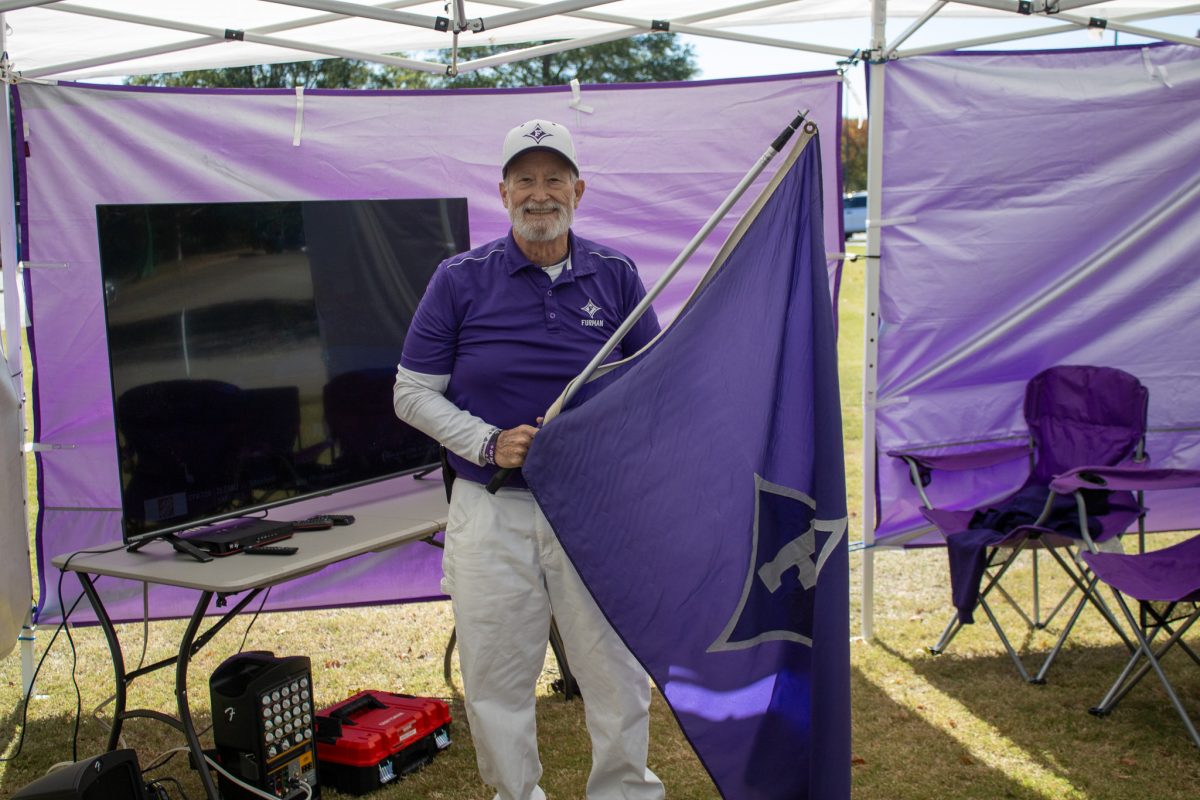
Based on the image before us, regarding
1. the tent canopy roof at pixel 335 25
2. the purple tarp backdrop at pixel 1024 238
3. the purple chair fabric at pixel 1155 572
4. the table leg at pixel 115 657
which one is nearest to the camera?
the table leg at pixel 115 657

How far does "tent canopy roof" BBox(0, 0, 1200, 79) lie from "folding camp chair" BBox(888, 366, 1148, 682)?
1462 millimetres

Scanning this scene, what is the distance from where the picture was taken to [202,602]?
298 centimetres

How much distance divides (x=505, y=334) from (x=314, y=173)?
74.6 inches

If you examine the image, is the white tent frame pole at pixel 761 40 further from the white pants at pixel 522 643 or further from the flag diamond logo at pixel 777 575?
the flag diamond logo at pixel 777 575

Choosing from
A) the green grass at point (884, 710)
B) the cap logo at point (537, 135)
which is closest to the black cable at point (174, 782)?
the green grass at point (884, 710)

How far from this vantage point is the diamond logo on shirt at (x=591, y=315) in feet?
9.88

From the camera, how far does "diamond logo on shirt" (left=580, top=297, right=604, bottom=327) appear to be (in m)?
3.01

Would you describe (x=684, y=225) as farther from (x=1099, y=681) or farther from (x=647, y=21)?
(x=1099, y=681)

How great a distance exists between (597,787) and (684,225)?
8.05 feet

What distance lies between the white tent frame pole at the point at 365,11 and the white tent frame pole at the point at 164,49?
671 millimetres

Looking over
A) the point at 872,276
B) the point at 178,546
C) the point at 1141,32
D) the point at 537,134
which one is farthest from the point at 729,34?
the point at 178,546

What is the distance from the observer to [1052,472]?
4832 mm

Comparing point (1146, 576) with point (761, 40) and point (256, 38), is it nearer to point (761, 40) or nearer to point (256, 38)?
point (761, 40)

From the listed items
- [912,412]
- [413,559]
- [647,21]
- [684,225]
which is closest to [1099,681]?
[912,412]
